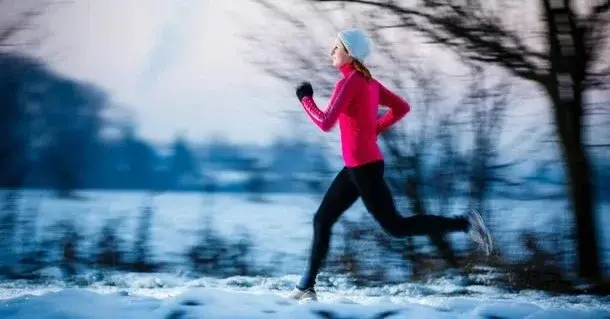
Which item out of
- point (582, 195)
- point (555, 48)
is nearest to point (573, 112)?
point (555, 48)

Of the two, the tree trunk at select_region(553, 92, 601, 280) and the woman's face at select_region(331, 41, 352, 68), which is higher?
the woman's face at select_region(331, 41, 352, 68)

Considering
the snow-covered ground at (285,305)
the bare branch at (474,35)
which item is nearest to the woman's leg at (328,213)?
the snow-covered ground at (285,305)

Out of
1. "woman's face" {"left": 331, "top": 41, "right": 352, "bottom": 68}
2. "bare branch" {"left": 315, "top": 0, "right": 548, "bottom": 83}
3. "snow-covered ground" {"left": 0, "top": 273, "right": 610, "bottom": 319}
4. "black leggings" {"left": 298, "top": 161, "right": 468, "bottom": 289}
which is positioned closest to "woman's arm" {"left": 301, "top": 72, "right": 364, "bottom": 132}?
"woman's face" {"left": 331, "top": 41, "right": 352, "bottom": 68}

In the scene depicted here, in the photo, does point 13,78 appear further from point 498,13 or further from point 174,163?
point 498,13

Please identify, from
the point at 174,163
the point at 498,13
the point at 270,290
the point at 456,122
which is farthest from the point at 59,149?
the point at 498,13

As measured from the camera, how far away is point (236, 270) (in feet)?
22.6

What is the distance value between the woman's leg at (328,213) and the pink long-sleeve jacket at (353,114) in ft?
0.54

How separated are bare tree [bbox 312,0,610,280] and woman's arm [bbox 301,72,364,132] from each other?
1.61 metres

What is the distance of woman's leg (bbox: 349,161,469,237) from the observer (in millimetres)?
4879

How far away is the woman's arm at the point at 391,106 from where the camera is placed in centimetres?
515

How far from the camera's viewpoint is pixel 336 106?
4.79 metres

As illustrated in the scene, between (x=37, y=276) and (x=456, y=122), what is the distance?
389cm

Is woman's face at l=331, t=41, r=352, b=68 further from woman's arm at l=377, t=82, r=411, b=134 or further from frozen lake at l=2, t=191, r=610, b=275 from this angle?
frozen lake at l=2, t=191, r=610, b=275

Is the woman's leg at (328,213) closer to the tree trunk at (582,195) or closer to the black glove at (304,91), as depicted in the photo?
the black glove at (304,91)
